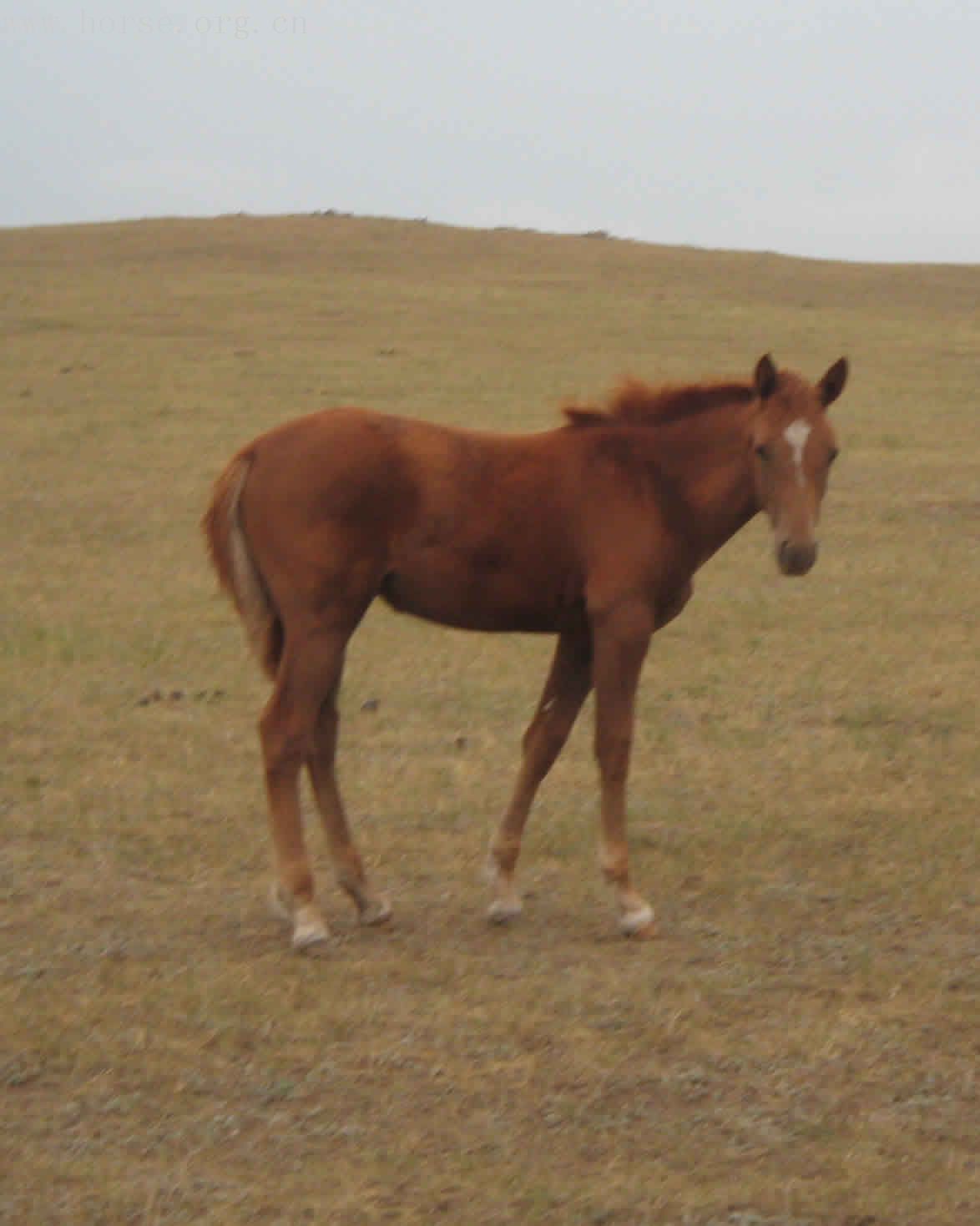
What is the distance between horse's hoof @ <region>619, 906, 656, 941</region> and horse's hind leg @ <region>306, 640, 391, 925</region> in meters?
0.81

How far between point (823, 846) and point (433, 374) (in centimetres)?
1743

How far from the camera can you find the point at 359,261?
37312 mm

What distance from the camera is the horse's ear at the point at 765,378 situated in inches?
246

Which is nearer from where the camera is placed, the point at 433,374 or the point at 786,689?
the point at 786,689

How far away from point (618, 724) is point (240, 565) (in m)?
1.38

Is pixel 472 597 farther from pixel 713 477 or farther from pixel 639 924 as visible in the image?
pixel 639 924

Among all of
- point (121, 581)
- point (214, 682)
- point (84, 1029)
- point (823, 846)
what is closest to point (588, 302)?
point (121, 581)

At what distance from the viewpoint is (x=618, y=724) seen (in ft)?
21.5

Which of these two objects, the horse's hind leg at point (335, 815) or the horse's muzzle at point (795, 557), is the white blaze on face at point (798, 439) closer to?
the horse's muzzle at point (795, 557)

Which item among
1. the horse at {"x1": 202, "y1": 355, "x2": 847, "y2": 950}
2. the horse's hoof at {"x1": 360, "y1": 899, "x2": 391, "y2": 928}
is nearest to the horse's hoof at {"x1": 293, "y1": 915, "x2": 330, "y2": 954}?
the horse at {"x1": 202, "y1": 355, "x2": 847, "y2": 950}

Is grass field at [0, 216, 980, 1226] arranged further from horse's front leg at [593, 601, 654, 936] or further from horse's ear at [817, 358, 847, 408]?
horse's ear at [817, 358, 847, 408]

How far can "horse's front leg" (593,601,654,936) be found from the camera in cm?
641

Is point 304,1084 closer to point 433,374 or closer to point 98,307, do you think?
point 433,374

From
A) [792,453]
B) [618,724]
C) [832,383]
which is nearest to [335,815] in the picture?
[618,724]
